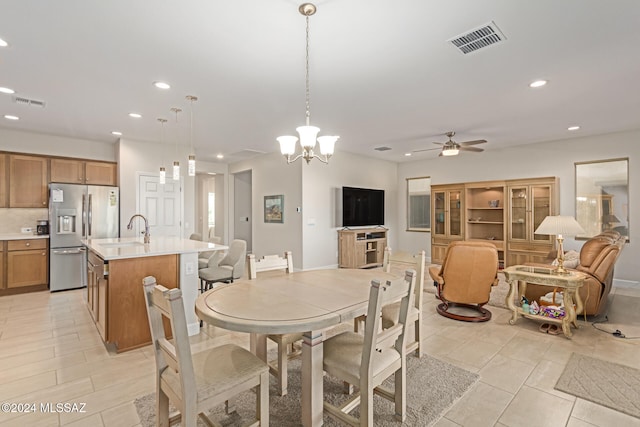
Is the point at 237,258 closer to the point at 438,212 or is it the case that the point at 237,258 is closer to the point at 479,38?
the point at 479,38

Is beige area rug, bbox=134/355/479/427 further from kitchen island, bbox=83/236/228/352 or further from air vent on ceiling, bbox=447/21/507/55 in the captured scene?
air vent on ceiling, bbox=447/21/507/55

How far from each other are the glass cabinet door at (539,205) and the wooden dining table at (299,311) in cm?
540

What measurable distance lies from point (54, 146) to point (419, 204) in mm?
7805

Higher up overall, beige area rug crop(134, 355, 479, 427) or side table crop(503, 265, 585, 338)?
side table crop(503, 265, 585, 338)

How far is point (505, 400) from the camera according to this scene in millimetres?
2135

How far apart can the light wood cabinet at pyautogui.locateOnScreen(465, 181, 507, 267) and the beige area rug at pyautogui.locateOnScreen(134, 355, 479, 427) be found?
504cm

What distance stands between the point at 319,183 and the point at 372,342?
17.0 ft

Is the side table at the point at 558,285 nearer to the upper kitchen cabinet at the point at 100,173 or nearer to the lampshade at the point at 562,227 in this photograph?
the lampshade at the point at 562,227

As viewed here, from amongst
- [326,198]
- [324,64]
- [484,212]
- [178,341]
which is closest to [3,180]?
[326,198]

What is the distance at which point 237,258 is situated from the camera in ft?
14.1

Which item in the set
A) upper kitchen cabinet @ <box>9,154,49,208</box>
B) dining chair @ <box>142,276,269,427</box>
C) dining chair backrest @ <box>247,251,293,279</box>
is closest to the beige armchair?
dining chair backrest @ <box>247,251,293,279</box>

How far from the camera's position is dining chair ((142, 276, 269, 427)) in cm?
137

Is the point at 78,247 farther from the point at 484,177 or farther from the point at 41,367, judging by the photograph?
the point at 484,177

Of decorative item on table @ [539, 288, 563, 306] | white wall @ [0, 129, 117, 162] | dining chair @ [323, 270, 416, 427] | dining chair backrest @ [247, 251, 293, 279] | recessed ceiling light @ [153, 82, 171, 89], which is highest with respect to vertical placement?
recessed ceiling light @ [153, 82, 171, 89]
